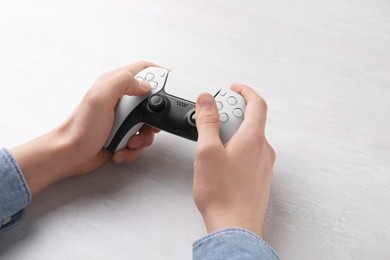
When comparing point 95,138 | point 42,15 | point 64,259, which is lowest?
point 64,259

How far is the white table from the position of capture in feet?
1.98

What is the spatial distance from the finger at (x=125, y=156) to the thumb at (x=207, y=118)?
0.35 feet

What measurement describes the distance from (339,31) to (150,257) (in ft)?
1.66

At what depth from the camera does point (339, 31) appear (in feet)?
2.79

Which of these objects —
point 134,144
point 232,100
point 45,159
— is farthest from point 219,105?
point 45,159

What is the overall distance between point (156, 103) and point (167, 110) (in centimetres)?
2

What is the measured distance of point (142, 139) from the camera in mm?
674

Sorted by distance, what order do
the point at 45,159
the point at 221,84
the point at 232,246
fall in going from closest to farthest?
the point at 232,246
the point at 45,159
the point at 221,84

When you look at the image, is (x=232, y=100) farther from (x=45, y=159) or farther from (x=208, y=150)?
(x=45, y=159)

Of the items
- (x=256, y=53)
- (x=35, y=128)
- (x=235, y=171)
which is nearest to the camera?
(x=235, y=171)

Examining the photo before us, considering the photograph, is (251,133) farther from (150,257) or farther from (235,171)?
(150,257)

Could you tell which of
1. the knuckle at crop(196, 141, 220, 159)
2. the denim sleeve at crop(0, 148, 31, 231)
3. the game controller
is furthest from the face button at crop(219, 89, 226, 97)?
the denim sleeve at crop(0, 148, 31, 231)

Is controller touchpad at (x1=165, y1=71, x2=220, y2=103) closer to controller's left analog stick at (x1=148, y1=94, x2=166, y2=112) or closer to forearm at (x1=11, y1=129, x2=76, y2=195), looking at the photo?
controller's left analog stick at (x1=148, y1=94, x2=166, y2=112)

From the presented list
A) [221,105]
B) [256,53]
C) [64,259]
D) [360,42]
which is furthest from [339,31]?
[64,259]
